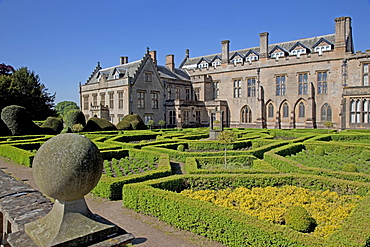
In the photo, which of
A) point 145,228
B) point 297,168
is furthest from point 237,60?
point 145,228

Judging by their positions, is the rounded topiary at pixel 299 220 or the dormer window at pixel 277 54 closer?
the rounded topiary at pixel 299 220

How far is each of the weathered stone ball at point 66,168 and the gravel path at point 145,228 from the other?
320cm

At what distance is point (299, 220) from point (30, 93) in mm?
46954

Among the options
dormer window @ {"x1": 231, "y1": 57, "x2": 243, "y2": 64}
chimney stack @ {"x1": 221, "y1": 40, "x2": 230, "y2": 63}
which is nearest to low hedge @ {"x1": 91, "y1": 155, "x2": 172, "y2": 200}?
chimney stack @ {"x1": 221, "y1": 40, "x2": 230, "y2": 63}

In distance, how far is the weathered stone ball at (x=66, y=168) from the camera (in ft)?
11.6

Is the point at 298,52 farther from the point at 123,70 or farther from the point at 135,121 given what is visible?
the point at 123,70

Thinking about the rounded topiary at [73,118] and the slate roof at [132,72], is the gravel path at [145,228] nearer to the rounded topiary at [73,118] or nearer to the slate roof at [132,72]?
the rounded topiary at [73,118]

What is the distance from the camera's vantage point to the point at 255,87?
39531 mm

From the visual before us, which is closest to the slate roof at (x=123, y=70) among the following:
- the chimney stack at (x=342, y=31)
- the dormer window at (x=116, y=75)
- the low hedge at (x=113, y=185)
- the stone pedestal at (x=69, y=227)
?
the dormer window at (x=116, y=75)

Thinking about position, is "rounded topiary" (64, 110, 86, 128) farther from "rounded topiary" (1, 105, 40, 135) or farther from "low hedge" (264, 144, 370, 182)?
"low hedge" (264, 144, 370, 182)

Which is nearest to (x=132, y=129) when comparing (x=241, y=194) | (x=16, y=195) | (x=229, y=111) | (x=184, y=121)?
(x=184, y=121)

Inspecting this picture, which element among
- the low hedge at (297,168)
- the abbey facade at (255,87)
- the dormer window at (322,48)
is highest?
the dormer window at (322,48)

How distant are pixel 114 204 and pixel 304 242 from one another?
5.98m

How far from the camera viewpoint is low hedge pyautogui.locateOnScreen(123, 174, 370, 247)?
5434 mm
